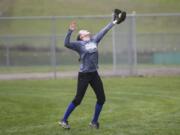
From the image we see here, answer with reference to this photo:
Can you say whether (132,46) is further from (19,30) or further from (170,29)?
(19,30)

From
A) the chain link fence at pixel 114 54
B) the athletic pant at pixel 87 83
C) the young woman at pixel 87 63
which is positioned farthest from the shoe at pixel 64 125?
the chain link fence at pixel 114 54

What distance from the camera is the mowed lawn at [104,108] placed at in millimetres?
11877

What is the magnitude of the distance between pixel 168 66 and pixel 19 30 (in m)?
21.7

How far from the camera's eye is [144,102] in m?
15.8

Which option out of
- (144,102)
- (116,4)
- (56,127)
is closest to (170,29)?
(116,4)

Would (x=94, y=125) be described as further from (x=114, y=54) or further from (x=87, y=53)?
(x=114, y=54)

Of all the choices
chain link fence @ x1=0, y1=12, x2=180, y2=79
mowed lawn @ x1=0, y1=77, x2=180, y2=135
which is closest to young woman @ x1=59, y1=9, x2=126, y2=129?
mowed lawn @ x1=0, y1=77, x2=180, y2=135

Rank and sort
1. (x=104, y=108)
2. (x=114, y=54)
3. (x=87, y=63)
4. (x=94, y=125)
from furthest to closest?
(x=114, y=54) < (x=104, y=108) < (x=94, y=125) < (x=87, y=63)

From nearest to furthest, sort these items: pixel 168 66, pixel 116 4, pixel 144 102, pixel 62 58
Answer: pixel 144 102, pixel 168 66, pixel 62 58, pixel 116 4

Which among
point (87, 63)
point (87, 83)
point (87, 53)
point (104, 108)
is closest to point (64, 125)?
point (87, 83)

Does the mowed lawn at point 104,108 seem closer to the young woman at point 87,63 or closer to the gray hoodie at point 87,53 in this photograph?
the young woman at point 87,63

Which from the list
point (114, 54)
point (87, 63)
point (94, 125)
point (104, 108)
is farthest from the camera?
point (114, 54)

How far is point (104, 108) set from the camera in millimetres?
14898

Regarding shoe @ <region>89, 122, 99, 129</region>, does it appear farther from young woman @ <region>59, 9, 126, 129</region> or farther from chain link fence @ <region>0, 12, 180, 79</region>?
chain link fence @ <region>0, 12, 180, 79</region>
